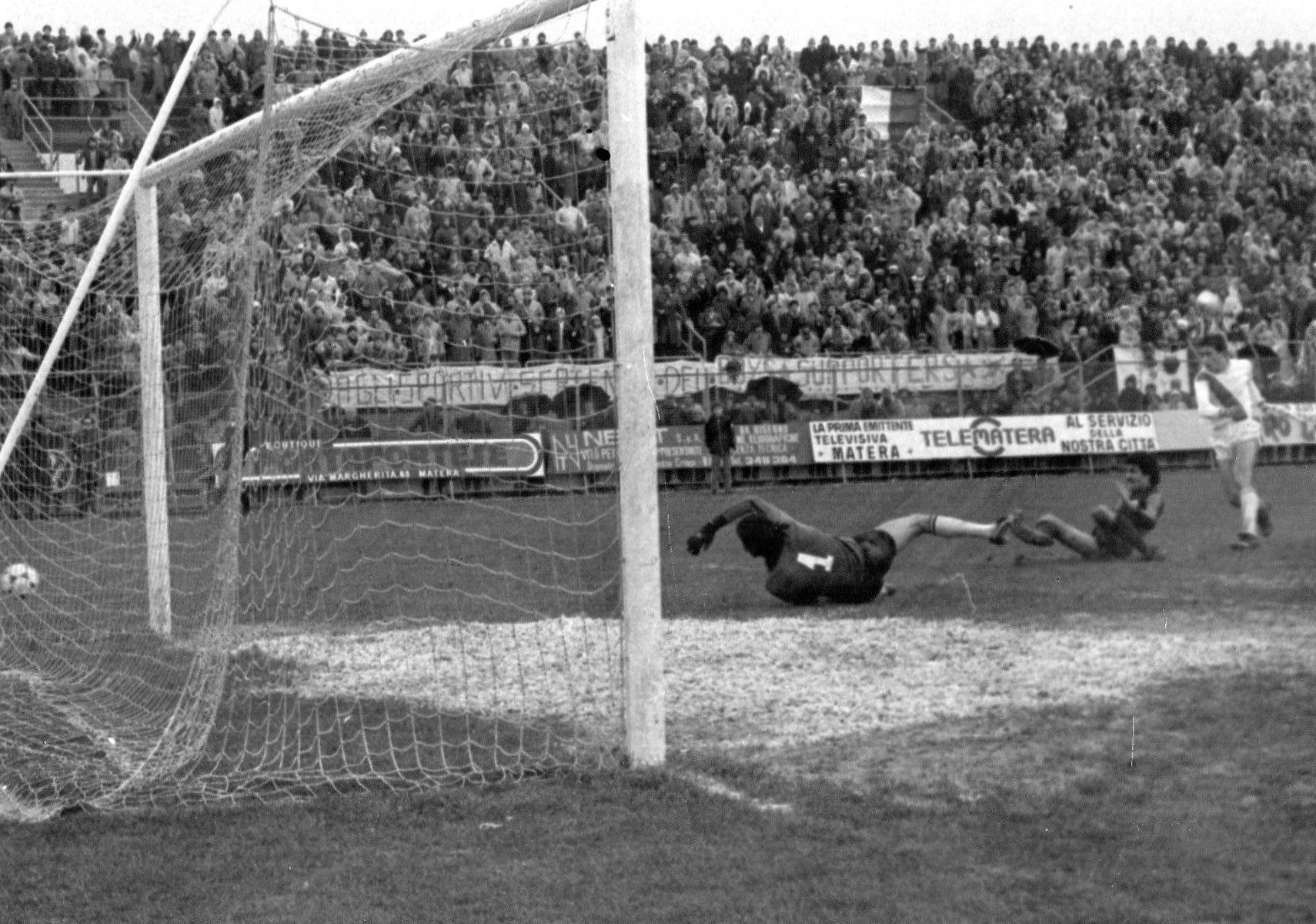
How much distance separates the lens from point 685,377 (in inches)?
866

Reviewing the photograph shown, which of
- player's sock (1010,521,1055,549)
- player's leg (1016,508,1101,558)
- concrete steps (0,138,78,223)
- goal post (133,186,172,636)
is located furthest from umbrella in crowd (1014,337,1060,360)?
concrete steps (0,138,78,223)

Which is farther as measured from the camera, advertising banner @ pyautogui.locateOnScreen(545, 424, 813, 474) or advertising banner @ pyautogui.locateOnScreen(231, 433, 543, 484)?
advertising banner @ pyautogui.locateOnScreen(545, 424, 813, 474)

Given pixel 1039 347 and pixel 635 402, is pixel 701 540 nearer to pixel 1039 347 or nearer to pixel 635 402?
pixel 635 402

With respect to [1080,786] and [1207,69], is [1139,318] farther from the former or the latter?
[1080,786]

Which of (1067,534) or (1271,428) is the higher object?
(1271,428)

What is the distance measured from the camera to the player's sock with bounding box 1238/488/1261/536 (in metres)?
2.12

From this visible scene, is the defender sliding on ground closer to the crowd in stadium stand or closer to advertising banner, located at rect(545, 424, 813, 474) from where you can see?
the crowd in stadium stand

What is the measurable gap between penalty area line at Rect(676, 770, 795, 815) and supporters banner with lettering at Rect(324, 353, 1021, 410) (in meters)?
1.63

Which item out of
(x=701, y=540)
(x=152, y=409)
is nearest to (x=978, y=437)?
(x=701, y=540)

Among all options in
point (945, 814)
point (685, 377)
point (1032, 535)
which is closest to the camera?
point (1032, 535)

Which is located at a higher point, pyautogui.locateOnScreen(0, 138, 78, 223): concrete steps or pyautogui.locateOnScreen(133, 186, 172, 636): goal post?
pyautogui.locateOnScreen(0, 138, 78, 223): concrete steps

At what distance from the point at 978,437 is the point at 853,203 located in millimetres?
5717

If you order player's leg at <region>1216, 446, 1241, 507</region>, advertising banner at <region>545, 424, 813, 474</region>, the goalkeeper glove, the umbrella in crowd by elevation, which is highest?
the umbrella in crowd

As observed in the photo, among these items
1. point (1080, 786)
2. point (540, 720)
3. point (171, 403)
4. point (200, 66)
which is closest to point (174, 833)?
point (540, 720)
